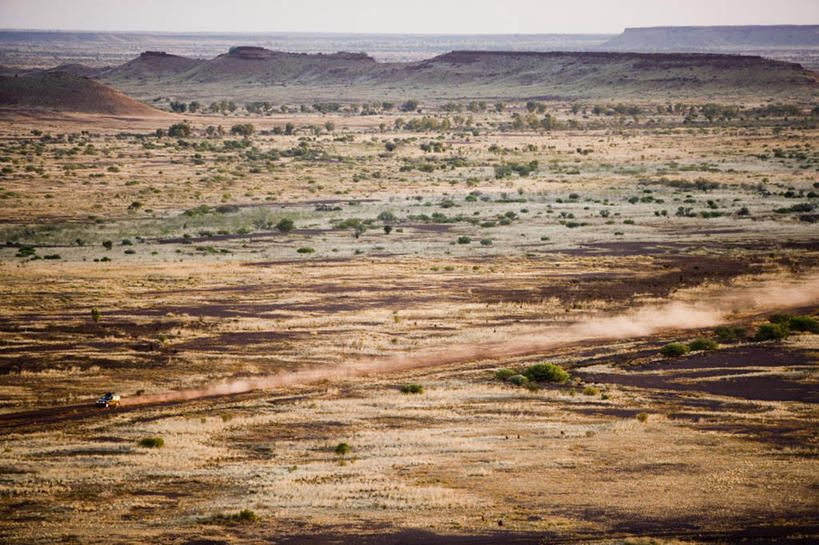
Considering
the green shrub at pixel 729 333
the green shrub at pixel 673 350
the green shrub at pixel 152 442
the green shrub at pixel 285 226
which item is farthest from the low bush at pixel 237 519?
the green shrub at pixel 285 226

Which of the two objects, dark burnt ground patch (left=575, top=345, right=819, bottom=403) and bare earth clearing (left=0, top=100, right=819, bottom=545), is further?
dark burnt ground patch (left=575, top=345, right=819, bottom=403)

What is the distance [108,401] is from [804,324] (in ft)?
75.4

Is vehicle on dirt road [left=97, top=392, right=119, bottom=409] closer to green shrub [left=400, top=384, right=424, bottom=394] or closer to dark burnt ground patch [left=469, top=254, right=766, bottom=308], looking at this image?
green shrub [left=400, top=384, right=424, bottom=394]

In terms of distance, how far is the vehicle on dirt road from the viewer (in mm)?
24516

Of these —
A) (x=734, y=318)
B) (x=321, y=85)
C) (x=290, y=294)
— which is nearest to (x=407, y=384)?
(x=290, y=294)

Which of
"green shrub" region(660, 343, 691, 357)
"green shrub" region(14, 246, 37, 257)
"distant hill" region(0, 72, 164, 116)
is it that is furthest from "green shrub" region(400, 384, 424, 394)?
"distant hill" region(0, 72, 164, 116)

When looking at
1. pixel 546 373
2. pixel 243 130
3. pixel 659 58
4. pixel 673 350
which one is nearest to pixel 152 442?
pixel 546 373

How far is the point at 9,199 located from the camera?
5966 centimetres

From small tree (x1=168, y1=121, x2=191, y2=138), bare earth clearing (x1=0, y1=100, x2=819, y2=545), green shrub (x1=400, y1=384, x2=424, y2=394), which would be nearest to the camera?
bare earth clearing (x1=0, y1=100, x2=819, y2=545)

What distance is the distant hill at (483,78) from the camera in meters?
153

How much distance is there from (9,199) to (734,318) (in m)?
47.1

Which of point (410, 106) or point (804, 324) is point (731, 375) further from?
point (410, 106)

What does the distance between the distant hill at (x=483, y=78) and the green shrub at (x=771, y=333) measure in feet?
405

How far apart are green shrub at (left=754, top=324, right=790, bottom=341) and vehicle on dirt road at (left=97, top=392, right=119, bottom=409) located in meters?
20.8
